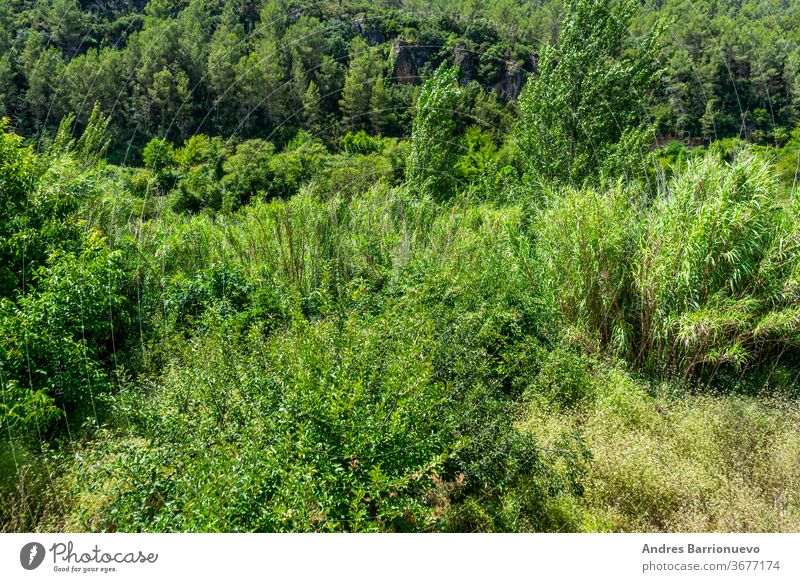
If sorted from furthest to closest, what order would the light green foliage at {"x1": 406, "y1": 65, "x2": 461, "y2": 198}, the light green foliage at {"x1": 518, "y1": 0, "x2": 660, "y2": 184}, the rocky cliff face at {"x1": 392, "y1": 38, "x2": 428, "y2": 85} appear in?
the rocky cliff face at {"x1": 392, "y1": 38, "x2": 428, "y2": 85}, the light green foliage at {"x1": 406, "y1": 65, "x2": 461, "y2": 198}, the light green foliage at {"x1": 518, "y1": 0, "x2": 660, "y2": 184}

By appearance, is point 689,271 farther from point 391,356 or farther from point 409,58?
point 409,58

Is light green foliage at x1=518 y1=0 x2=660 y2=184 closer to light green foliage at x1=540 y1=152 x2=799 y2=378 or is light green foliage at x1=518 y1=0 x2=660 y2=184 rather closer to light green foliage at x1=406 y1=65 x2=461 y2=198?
light green foliage at x1=406 y1=65 x2=461 y2=198

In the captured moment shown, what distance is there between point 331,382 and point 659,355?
164 inches

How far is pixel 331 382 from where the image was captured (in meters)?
2.58

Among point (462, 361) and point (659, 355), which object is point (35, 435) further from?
point (659, 355)

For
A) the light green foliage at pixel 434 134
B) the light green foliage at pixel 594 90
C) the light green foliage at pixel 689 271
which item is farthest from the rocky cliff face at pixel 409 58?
the light green foliage at pixel 689 271
